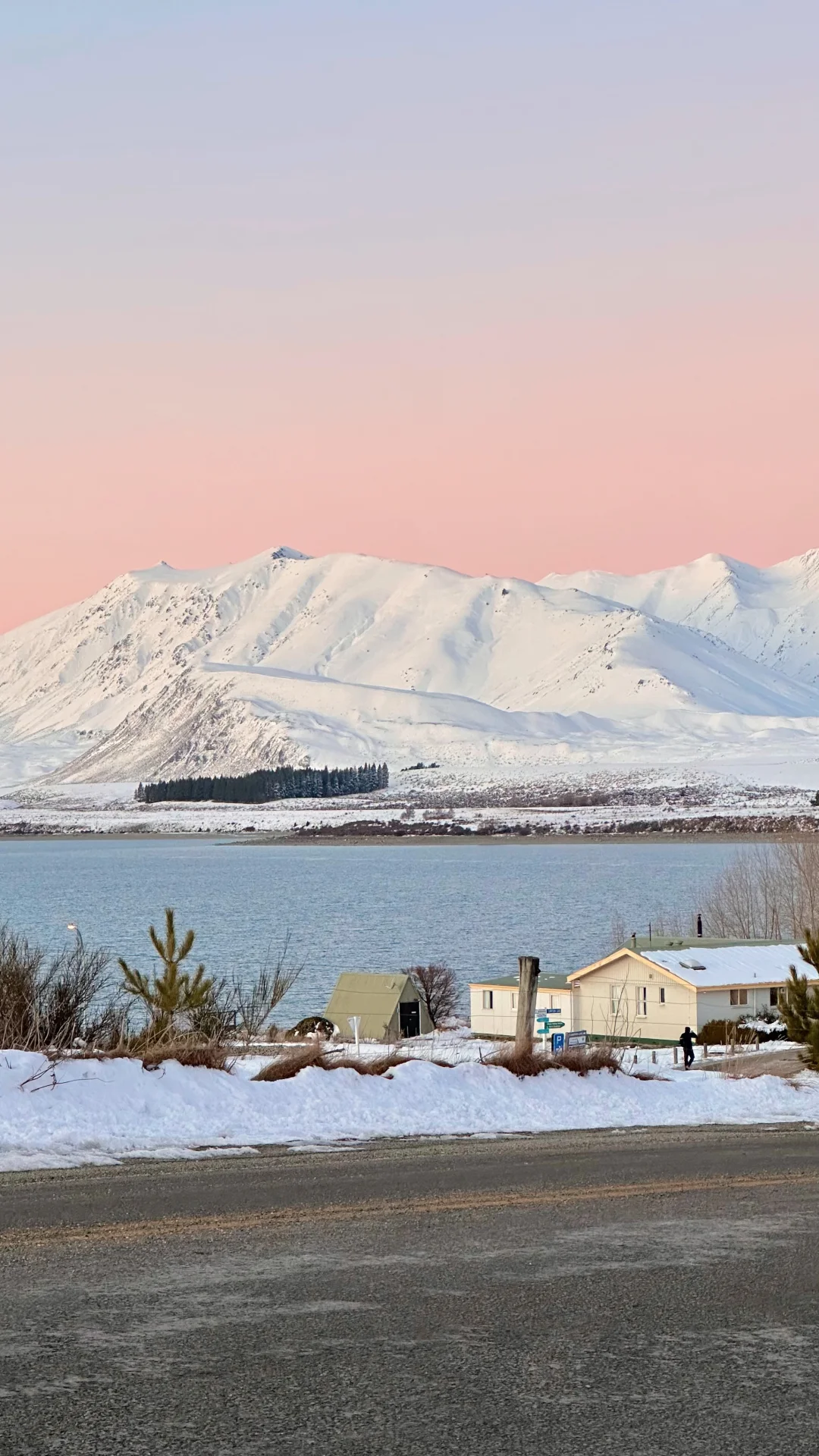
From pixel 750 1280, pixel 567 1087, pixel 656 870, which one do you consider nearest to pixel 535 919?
pixel 656 870

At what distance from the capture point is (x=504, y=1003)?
56812 mm

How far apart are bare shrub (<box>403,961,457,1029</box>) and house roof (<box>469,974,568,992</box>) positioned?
7.26 ft

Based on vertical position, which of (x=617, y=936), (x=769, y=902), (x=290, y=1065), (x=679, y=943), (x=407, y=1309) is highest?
(x=769, y=902)

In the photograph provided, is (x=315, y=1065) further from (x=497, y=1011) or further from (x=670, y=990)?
(x=670, y=990)

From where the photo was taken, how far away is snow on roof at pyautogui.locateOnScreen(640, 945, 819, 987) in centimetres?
5875

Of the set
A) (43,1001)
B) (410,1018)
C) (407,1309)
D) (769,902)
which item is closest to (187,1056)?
(43,1001)

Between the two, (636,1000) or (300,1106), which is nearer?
(300,1106)

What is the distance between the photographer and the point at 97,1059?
1412 centimetres

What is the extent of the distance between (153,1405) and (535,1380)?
4.91ft

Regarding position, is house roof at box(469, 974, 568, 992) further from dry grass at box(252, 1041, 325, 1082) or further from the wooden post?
dry grass at box(252, 1041, 325, 1082)

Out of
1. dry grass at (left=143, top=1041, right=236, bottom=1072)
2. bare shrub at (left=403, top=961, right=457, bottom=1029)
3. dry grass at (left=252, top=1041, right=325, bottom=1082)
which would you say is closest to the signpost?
bare shrub at (left=403, top=961, right=457, bottom=1029)

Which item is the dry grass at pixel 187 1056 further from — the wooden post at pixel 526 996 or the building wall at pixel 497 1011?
the building wall at pixel 497 1011

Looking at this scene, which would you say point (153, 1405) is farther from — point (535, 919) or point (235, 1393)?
point (535, 919)

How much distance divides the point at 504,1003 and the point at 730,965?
9.46 metres
